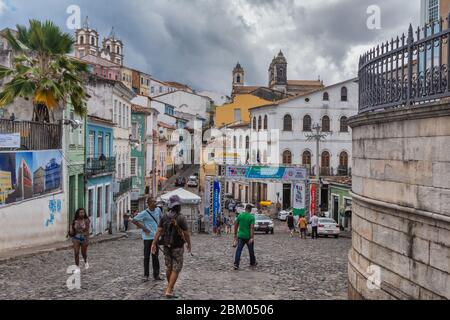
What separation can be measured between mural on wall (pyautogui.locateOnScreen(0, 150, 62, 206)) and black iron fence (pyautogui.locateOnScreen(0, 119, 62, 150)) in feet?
1.16

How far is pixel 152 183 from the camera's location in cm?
5656

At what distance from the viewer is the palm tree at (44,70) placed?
69.5 ft

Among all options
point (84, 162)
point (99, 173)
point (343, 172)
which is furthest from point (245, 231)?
point (343, 172)

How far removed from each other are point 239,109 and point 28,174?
197 ft

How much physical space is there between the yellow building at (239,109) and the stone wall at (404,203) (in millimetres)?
67668

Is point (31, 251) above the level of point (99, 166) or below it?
below

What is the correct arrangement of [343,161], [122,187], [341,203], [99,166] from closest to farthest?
[99,166] < [122,187] < [341,203] < [343,161]

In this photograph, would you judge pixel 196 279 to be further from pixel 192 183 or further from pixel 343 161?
pixel 192 183

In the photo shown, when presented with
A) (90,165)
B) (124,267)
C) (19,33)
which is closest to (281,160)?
(90,165)

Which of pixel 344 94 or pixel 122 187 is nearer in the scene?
pixel 122 187

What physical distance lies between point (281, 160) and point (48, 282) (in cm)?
4631

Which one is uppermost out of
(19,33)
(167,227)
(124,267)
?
(19,33)

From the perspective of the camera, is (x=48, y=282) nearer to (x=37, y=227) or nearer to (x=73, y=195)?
(x=37, y=227)

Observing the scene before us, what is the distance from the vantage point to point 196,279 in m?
11.6
